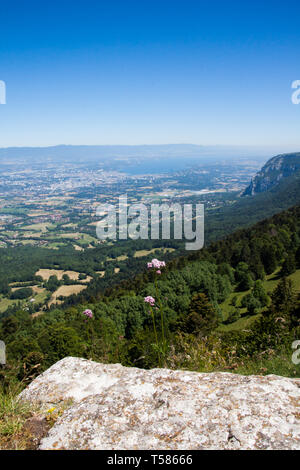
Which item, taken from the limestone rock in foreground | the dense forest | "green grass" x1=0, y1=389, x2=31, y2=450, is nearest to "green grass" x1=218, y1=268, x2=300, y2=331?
the dense forest

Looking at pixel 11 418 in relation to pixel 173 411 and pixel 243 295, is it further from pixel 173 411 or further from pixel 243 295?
pixel 243 295

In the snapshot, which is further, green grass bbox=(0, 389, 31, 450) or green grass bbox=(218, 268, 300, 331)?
green grass bbox=(218, 268, 300, 331)

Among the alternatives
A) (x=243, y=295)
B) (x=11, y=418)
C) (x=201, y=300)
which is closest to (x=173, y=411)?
(x=11, y=418)

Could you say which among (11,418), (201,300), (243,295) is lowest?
(243,295)

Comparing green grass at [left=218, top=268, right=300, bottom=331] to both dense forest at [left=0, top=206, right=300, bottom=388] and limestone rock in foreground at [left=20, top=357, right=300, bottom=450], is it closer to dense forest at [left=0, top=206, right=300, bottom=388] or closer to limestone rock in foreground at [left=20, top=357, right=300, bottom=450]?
dense forest at [left=0, top=206, right=300, bottom=388]

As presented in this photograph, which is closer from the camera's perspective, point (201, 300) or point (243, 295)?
point (201, 300)

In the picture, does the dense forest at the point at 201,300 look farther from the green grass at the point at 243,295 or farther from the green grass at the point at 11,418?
the green grass at the point at 11,418

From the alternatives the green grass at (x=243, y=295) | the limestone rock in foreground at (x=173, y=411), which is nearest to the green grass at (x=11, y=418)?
the limestone rock in foreground at (x=173, y=411)
